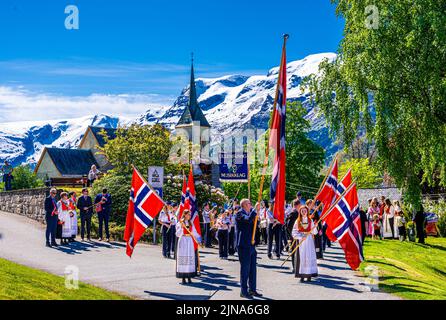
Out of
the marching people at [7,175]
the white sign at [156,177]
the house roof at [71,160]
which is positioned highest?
the house roof at [71,160]

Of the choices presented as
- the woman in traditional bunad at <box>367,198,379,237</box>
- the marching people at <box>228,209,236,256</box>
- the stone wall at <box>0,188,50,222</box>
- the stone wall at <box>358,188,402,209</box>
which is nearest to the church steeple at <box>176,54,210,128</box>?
the stone wall at <box>358,188,402,209</box>

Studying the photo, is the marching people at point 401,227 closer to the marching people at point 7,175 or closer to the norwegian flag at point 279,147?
the norwegian flag at point 279,147

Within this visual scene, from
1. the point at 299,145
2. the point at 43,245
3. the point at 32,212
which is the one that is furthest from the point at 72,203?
the point at 299,145

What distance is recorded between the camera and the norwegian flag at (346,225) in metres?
16.2

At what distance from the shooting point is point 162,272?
17719 millimetres

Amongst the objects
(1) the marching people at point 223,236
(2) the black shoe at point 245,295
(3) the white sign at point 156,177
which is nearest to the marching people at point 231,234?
(1) the marching people at point 223,236

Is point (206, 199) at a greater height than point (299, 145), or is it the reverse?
point (299, 145)

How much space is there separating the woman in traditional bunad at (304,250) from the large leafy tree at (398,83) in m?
8.79

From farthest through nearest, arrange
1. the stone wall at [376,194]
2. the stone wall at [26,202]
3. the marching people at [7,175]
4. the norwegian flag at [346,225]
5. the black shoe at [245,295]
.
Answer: the stone wall at [376,194]
the marching people at [7,175]
the stone wall at [26,202]
the norwegian flag at [346,225]
the black shoe at [245,295]

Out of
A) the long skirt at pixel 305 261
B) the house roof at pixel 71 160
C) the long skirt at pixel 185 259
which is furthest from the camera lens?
the house roof at pixel 71 160

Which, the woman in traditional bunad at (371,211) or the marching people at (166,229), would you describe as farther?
the woman in traditional bunad at (371,211)

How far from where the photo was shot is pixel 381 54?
74.7 ft

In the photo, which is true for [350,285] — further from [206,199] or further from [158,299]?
[206,199]
